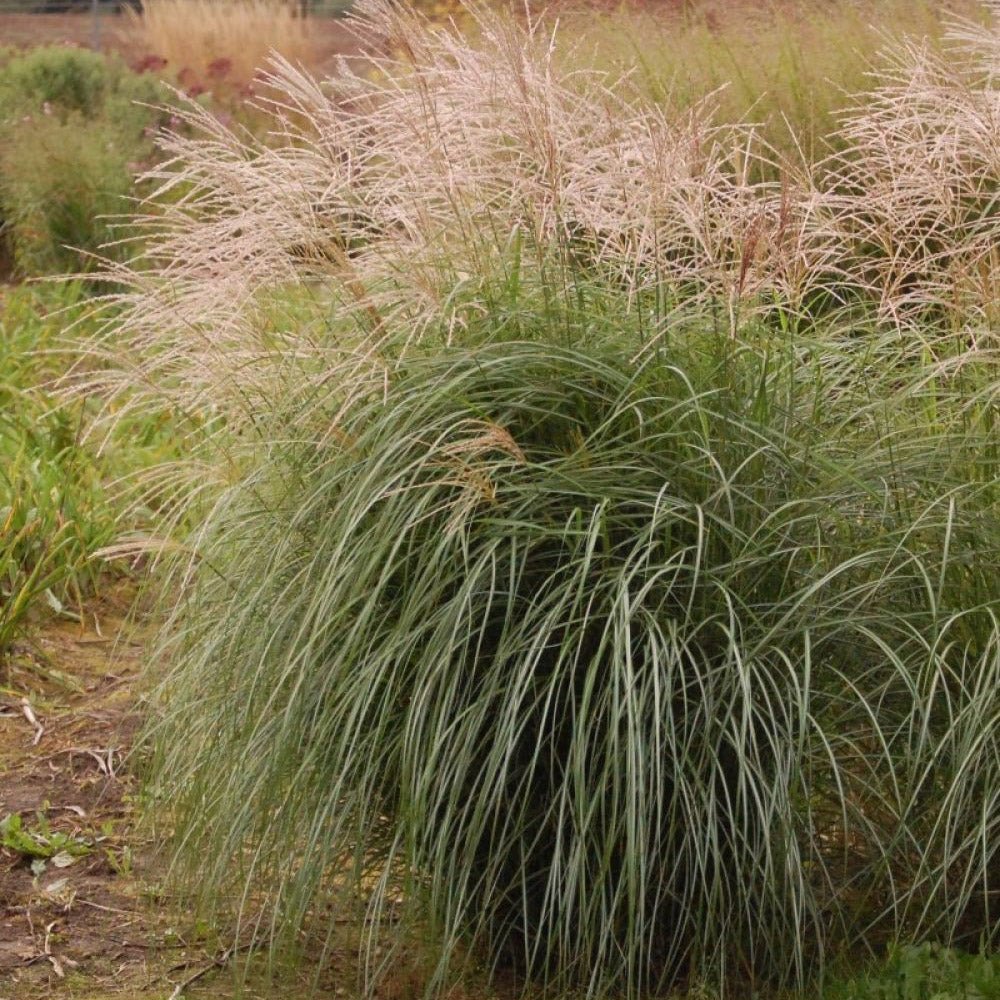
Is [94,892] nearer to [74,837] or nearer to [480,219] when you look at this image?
[74,837]

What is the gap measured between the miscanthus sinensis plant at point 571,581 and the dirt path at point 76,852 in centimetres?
21

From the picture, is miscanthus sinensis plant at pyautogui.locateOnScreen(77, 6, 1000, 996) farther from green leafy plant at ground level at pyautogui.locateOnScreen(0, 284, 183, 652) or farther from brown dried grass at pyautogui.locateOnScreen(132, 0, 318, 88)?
brown dried grass at pyautogui.locateOnScreen(132, 0, 318, 88)

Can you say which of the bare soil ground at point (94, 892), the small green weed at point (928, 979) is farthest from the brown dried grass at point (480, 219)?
the small green weed at point (928, 979)

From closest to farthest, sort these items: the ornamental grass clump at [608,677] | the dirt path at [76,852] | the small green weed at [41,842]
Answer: the ornamental grass clump at [608,677] → the dirt path at [76,852] → the small green weed at [41,842]

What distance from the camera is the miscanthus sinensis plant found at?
2.77 meters

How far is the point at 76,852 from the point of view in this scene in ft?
12.3

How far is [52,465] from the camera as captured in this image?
5.46 meters

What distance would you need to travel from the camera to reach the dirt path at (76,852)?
128 inches

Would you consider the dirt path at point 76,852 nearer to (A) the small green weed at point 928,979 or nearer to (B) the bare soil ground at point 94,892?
(B) the bare soil ground at point 94,892

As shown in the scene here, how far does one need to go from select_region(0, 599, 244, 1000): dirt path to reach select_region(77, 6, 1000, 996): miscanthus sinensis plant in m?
0.21

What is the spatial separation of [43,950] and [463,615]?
125 centimetres

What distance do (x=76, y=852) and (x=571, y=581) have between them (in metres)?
1.66

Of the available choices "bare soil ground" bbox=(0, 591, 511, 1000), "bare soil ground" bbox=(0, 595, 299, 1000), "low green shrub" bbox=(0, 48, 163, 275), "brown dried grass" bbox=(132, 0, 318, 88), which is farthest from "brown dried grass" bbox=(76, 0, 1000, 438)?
"brown dried grass" bbox=(132, 0, 318, 88)

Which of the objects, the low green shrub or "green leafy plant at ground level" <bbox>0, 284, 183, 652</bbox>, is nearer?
"green leafy plant at ground level" <bbox>0, 284, 183, 652</bbox>
